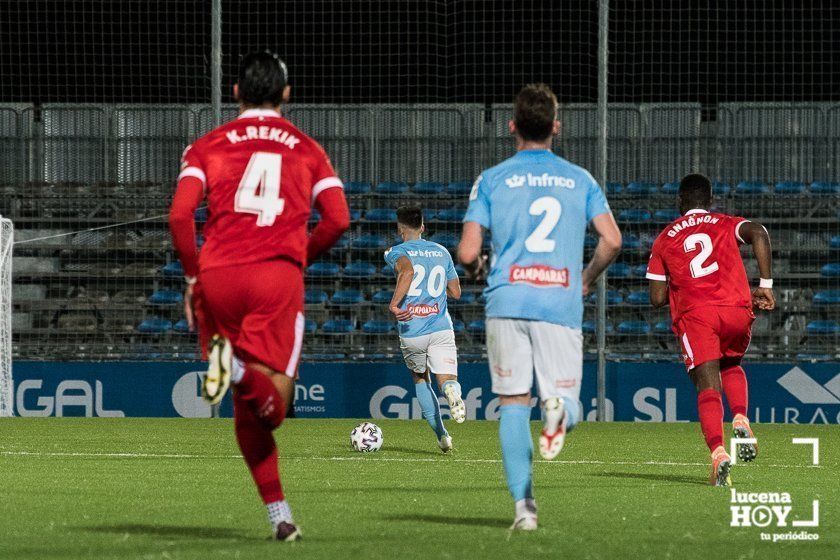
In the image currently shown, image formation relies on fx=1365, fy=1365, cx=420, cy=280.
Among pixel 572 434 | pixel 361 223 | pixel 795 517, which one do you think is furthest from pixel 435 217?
pixel 795 517

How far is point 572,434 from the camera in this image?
13.5 m

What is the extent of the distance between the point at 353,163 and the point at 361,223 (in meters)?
1.04

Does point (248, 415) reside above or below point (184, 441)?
above

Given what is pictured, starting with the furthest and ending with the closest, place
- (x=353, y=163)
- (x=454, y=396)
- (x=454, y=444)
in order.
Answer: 1. (x=353, y=163)
2. (x=454, y=444)
3. (x=454, y=396)

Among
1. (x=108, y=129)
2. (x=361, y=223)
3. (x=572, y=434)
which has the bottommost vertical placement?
(x=572, y=434)

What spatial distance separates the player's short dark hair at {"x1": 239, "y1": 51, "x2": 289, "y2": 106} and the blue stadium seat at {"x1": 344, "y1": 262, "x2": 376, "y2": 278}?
43.7 ft

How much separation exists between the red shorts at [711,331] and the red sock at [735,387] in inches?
7.1

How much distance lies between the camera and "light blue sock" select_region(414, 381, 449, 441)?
10.9m

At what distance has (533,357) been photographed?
18.4ft

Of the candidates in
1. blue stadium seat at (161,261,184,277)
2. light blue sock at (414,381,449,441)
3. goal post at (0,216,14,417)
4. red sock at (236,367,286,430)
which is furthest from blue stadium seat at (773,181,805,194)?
red sock at (236,367,286,430)

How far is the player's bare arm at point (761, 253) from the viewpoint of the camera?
A: 27.5 feet

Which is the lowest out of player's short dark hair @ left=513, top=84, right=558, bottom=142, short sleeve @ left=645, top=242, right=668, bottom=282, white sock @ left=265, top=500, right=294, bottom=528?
white sock @ left=265, top=500, right=294, bottom=528

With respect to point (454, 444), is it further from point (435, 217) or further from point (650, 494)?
point (435, 217)

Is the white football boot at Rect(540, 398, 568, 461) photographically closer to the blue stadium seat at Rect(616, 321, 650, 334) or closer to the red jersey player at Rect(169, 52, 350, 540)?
the red jersey player at Rect(169, 52, 350, 540)
